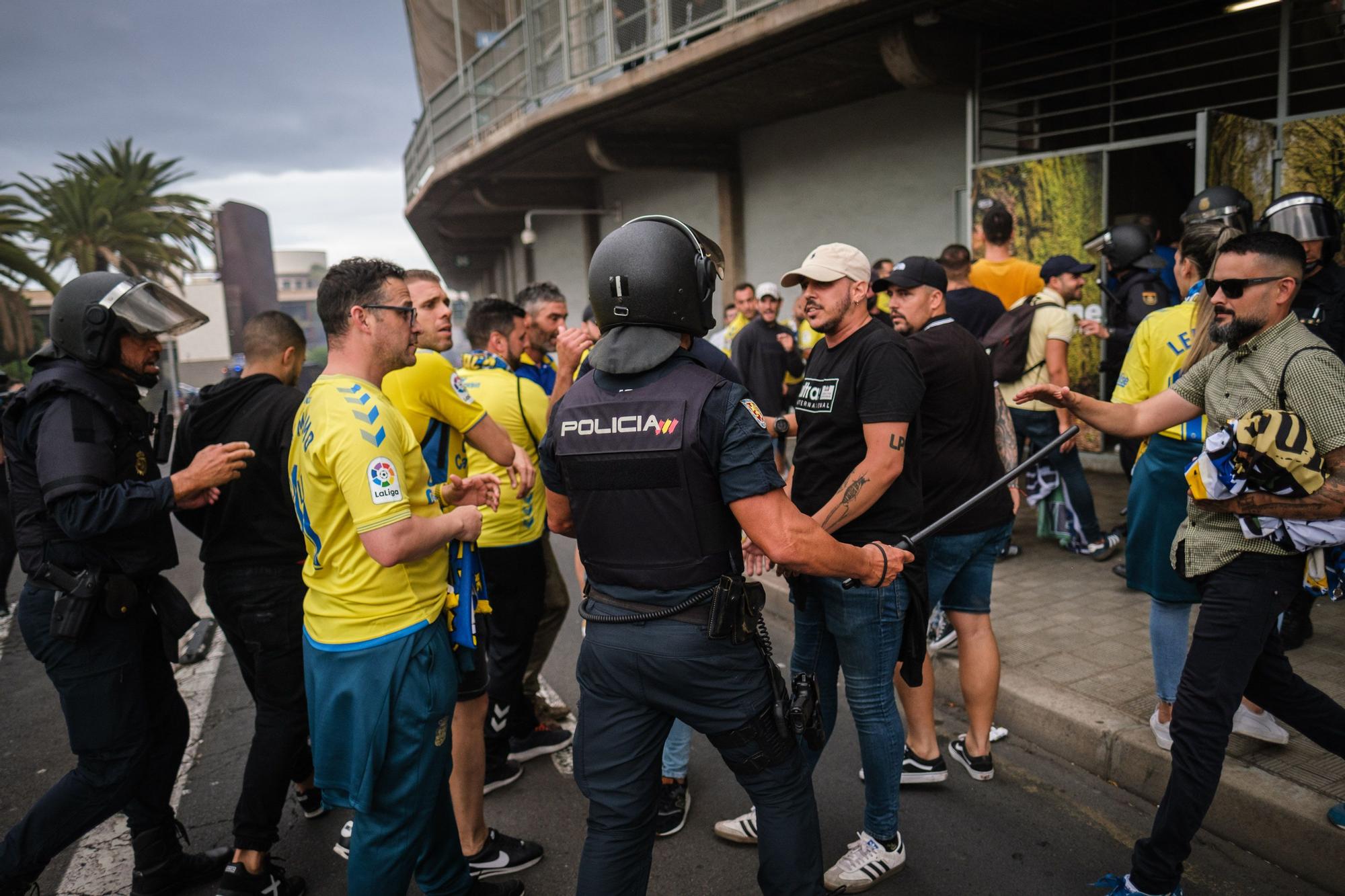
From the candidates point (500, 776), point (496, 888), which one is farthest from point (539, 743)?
point (496, 888)

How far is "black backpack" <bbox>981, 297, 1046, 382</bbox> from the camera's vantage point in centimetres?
587

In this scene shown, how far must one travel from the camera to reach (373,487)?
2.26 metres

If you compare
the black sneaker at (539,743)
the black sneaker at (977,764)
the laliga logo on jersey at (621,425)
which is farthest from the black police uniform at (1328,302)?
the black sneaker at (539,743)

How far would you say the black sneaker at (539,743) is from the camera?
399cm

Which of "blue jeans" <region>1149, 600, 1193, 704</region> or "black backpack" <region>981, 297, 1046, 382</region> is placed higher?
"black backpack" <region>981, 297, 1046, 382</region>

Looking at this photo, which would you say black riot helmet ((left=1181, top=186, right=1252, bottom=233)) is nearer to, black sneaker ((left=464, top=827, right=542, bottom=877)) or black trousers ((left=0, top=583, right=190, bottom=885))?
black sneaker ((left=464, top=827, right=542, bottom=877))

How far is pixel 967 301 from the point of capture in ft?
19.7

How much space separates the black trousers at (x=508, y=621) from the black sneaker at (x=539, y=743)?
0.15 m

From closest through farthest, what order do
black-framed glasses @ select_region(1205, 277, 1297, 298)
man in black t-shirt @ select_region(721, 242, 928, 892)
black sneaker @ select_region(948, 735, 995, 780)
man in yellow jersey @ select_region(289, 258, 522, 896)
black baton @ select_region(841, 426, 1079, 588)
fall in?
man in yellow jersey @ select_region(289, 258, 522, 896) → black-framed glasses @ select_region(1205, 277, 1297, 298) → black baton @ select_region(841, 426, 1079, 588) → man in black t-shirt @ select_region(721, 242, 928, 892) → black sneaker @ select_region(948, 735, 995, 780)

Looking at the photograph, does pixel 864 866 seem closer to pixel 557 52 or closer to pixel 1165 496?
pixel 1165 496

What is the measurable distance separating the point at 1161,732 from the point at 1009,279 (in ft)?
13.0

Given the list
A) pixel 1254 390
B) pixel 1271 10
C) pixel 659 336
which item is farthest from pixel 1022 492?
pixel 1271 10

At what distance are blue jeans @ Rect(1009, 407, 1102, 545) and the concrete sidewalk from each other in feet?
0.84

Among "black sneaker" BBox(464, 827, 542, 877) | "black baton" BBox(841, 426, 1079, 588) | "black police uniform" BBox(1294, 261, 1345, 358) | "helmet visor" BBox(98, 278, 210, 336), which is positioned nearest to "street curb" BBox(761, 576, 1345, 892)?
"black baton" BBox(841, 426, 1079, 588)
